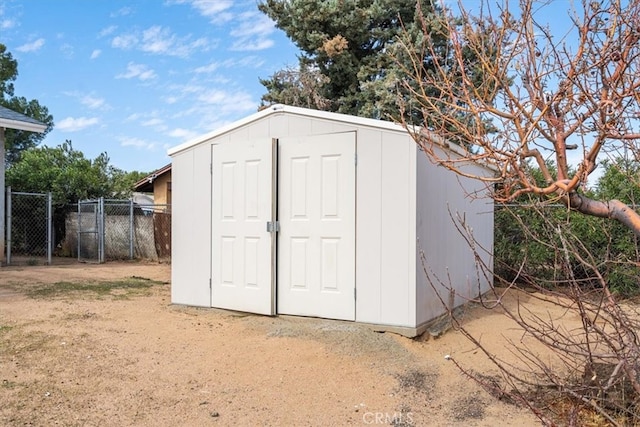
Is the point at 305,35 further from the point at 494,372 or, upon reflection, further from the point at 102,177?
the point at 494,372

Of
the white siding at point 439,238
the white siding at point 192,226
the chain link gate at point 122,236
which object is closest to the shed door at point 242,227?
the white siding at point 192,226

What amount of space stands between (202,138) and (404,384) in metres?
3.99

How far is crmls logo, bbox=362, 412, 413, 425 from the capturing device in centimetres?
329

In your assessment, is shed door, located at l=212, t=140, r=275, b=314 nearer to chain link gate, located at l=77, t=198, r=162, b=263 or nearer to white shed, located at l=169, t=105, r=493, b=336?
white shed, located at l=169, t=105, r=493, b=336

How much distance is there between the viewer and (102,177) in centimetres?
1486

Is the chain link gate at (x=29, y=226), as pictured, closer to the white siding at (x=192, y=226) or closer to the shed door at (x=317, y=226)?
the white siding at (x=192, y=226)

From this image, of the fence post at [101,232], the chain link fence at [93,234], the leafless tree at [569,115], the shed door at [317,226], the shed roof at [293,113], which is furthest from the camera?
the chain link fence at [93,234]

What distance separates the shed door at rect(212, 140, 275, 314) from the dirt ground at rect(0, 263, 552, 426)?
0.26 metres

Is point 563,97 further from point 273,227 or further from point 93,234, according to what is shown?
point 93,234

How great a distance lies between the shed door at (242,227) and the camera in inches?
228

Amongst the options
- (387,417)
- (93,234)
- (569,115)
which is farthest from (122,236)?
(569,115)

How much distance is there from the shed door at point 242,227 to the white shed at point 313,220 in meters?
0.01

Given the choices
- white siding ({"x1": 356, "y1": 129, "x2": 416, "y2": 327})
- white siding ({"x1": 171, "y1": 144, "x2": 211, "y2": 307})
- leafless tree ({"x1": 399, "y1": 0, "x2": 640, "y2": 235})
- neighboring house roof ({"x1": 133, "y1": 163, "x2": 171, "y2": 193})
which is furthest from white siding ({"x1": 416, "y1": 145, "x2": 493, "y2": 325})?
neighboring house roof ({"x1": 133, "y1": 163, "x2": 171, "y2": 193})

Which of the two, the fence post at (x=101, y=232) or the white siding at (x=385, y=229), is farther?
the fence post at (x=101, y=232)
